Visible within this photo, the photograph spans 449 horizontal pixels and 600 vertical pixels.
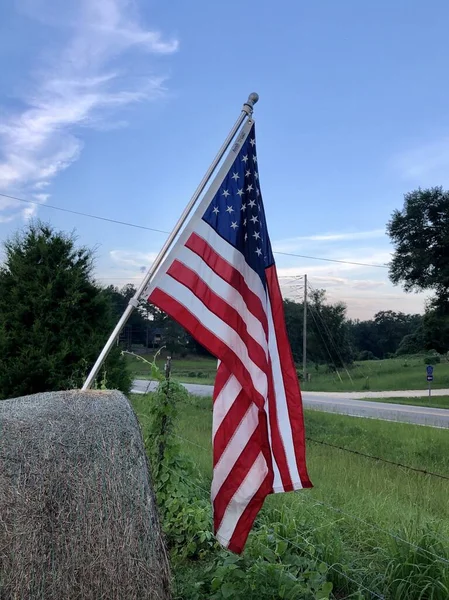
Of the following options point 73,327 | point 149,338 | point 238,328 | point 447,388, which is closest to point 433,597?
point 238,328

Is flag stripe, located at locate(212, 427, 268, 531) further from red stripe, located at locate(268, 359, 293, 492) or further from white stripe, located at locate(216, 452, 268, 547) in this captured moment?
red stripe, located at locate(268, 359, 293, 492)

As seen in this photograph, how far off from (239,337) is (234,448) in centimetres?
60

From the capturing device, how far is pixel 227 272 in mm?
3439

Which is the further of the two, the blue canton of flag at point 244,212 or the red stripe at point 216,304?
the blue canton of flag at point 244,212

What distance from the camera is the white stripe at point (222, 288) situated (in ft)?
11.1

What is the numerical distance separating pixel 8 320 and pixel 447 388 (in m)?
33.6

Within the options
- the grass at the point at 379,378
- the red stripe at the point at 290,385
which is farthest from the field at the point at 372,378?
the red stripe at the point at 290,385

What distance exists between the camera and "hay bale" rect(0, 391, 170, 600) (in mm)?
2512

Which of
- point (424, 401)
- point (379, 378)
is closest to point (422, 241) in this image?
point (379, 378)

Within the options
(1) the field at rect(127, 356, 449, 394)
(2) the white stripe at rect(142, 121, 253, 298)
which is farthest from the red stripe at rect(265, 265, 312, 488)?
(1) the field at rect(127, 356, 449, 394)

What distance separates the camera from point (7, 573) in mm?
2496

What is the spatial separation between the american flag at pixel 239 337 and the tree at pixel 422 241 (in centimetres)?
3678

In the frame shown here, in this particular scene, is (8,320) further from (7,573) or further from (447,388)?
(447,388)

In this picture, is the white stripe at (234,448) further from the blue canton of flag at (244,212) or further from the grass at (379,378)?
the grass at (379,378)
